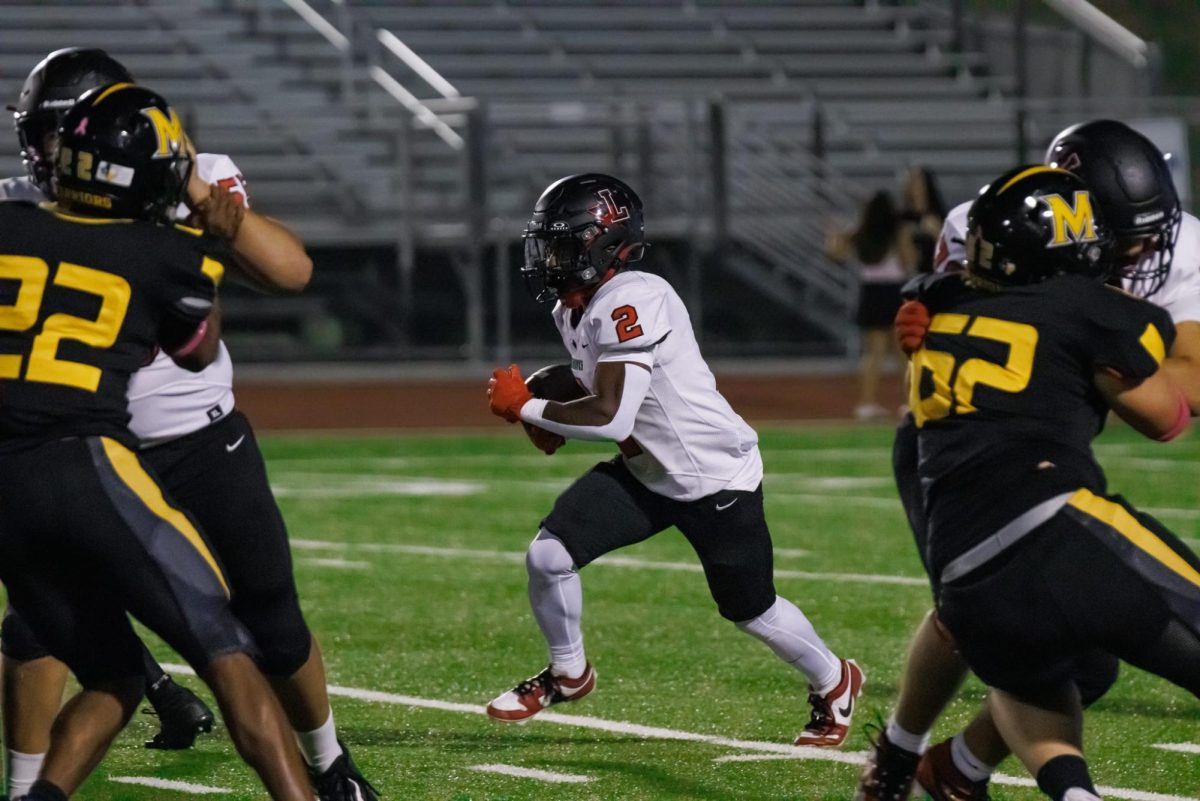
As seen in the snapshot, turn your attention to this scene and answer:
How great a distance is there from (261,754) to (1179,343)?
1966mm

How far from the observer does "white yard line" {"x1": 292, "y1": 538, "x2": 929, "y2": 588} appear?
827 cm

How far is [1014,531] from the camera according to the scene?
12.8 ft

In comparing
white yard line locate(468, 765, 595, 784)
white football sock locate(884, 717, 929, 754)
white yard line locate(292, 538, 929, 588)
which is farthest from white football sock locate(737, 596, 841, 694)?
white yard line locate(292, 538, 929, 588)

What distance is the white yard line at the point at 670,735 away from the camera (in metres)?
4.84

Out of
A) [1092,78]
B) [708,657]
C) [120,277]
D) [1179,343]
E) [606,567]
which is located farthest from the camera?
[1092,78]

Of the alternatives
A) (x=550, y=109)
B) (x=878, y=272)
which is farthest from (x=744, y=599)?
(x=550, y=109)

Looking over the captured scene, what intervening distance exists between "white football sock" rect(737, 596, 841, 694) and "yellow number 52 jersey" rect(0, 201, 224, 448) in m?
2.07

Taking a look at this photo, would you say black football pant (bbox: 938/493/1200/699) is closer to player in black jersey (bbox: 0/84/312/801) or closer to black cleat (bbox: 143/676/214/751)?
player in black jersey (bbox: 0/84/312/801)

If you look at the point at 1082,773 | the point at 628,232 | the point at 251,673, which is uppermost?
the point at 628,232

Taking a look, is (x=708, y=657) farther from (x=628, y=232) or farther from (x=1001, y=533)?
(x=1001, y=533)

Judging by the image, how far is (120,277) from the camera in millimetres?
3838

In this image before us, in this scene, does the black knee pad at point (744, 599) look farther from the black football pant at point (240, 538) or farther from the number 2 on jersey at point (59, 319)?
the number 2 on jersey at point (59, 319)

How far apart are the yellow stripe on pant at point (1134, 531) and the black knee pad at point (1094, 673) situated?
0.27 meters

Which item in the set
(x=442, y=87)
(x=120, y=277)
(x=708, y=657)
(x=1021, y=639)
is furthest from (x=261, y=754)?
(x=442, y=87)
